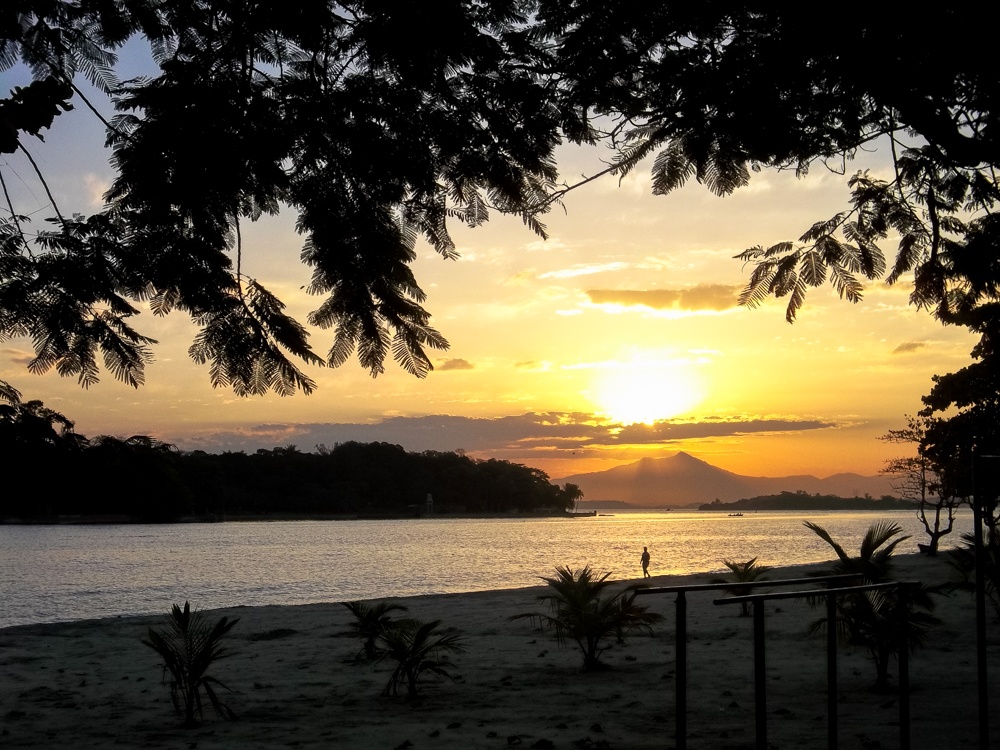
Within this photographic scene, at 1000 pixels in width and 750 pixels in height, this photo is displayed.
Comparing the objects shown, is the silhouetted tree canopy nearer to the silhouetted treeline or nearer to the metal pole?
the metal pole

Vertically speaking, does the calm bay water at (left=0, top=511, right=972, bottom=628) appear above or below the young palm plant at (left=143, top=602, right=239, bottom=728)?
below

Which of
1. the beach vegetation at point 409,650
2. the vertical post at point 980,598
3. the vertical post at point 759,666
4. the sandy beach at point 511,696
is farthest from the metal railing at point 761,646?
the beach vegetation at point 409,650

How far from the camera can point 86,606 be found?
118 ft

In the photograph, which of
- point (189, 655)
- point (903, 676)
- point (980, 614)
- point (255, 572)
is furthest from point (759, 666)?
point (255, 572)

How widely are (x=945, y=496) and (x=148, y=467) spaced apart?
38.6 m

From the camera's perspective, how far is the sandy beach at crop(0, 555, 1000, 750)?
7863mm

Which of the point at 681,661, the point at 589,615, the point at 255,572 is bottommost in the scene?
the point at 255,572

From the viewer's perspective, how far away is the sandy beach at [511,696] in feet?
25.8

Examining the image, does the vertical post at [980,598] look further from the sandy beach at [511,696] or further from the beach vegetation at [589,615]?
the beach vegetation at [589,615]

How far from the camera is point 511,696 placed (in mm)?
9922

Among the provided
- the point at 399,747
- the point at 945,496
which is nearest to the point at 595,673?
the point at 399,747

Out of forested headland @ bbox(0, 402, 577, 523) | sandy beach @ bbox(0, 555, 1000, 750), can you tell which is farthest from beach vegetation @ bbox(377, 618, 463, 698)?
forested headland @ bbox(0, 402, 577, 523)

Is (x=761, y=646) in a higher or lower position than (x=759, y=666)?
higher

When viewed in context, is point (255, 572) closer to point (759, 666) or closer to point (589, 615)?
point (589, 615)
